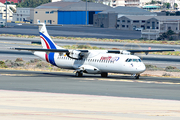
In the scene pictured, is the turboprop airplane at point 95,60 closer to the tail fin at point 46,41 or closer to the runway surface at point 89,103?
the tail fin at point 46,41

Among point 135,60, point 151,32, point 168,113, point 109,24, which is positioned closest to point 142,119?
point 168,113

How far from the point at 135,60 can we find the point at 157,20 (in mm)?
107737

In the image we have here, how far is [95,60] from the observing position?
38.6 meters

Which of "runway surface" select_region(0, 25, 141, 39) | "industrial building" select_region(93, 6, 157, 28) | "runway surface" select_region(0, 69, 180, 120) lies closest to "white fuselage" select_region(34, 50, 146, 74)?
"runway surface" select_region(0, 69, 180, 120)

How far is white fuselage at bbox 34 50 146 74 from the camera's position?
35719 mm

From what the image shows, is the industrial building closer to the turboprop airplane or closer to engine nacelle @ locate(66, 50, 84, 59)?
the turboprop airplane

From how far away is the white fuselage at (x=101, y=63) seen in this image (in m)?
35.7

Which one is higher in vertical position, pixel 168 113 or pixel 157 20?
pixel 157 20

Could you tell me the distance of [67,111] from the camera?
60.2ft

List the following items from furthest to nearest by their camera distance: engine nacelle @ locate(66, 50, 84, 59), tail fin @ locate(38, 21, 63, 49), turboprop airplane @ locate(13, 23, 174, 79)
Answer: tail fin @ locate(38, 21, 63, 49) < engine nacelle @ locate(66, 50, 84, 59) < turboprop airplane @ locate(13, 23, 174, 79)

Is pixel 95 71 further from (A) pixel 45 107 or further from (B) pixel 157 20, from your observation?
(B) pixel 157 20

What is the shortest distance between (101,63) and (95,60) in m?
0.96

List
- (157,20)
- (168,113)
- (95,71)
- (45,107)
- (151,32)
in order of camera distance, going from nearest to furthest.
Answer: (168,113)
(45,107)
(95,71)
(151,32)
(157,20)

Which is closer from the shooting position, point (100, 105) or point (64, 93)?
point (100, 105)
